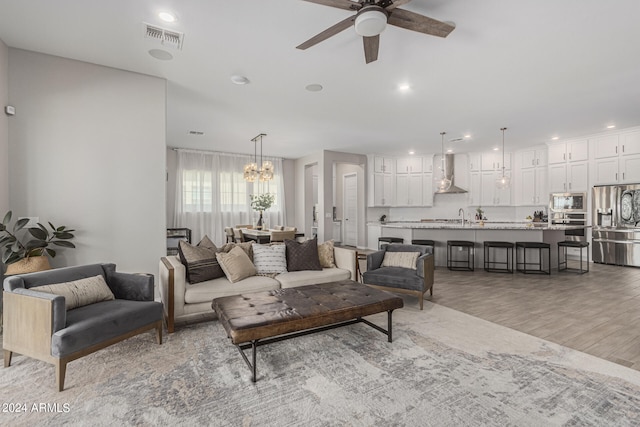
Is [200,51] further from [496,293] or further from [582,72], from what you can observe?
[496,293]

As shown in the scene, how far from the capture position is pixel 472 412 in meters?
1.82

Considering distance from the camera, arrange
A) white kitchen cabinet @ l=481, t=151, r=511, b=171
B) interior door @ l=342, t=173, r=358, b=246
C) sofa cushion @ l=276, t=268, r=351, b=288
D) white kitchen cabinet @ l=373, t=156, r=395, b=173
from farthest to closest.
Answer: interior door @ l=342, t=173, r=358, b=246 → white kitchen cabinet @ l=373, t=156, r=395, b=173 → white kitchen cabinet @ l=481, t=151, r=511, b=171 → sofa cushion @ l=276, t=268, r=351, b=288

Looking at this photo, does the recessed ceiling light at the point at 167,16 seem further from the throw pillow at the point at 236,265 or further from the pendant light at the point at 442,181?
the pendant light at the point at 442,181

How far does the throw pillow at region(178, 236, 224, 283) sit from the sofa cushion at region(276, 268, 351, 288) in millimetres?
729

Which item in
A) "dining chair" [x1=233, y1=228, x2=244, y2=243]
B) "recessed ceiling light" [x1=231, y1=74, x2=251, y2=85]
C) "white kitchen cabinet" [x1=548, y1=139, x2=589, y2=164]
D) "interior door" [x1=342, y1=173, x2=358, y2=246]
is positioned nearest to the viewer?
"recessed ceiling light" [x1=231, y1=74, x2=251, y2=85]

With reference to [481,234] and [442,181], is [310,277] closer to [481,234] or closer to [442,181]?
[481,234]

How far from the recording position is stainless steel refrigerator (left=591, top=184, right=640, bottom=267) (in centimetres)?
616

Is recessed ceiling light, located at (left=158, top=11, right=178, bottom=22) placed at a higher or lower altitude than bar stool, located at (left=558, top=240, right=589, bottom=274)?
higher

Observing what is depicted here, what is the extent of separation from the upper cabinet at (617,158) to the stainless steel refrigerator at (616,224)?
200mm

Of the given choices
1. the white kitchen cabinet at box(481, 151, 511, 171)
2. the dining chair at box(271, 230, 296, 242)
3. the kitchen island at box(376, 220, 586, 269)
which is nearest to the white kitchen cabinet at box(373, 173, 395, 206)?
the kitchen island at box(376, 220, 586, 269)

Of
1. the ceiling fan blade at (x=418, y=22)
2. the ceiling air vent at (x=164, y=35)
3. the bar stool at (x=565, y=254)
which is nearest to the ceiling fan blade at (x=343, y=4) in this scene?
the ceiling fan blade at (x=418, y=22)

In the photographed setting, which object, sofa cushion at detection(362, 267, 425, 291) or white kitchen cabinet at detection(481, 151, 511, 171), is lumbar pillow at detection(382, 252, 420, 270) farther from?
white kitchen cabinet at detection(481, 151, 511, 171)

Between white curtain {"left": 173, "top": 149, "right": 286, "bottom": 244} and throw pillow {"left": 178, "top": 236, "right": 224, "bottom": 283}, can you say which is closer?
throw pillow {"left": 178, "top": 236, "right": 224, "bottom": 283}

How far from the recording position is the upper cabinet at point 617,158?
6.20 m
